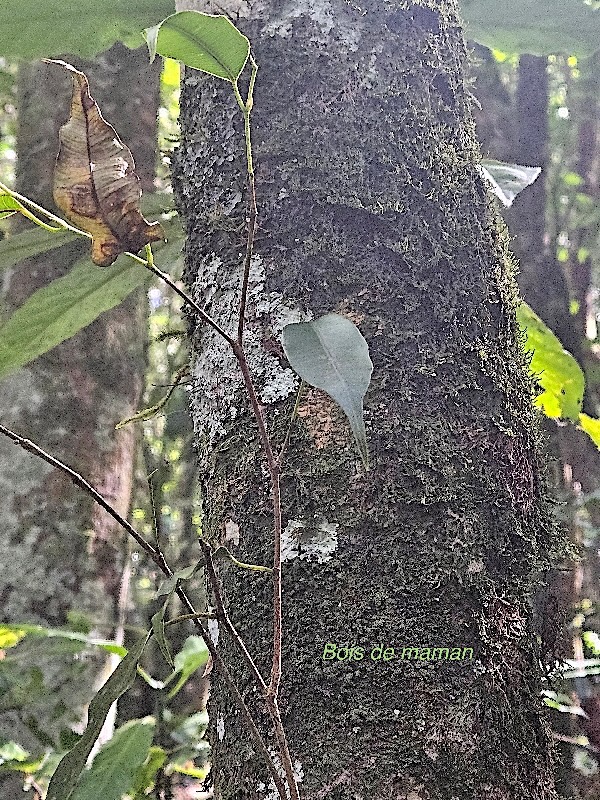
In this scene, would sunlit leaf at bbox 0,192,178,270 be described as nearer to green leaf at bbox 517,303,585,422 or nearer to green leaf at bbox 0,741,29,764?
green leaf at bbox 517,303,585,422

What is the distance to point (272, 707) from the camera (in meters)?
0.49

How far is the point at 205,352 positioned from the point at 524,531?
1.06 ft

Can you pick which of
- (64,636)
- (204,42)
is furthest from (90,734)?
(64,636)

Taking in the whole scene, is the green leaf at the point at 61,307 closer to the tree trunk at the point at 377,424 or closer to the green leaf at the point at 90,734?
the tree trunk at the point at 377,424

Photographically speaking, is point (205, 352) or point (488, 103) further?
point (488, 103)

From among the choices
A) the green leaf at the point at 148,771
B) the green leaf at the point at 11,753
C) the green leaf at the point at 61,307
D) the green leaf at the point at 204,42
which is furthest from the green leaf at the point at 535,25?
the green leaf at the point at 11,753

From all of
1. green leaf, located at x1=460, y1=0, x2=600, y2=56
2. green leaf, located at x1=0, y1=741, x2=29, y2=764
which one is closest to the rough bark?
green leaf, located at x1=0, y1=741, x2=29, y2=764

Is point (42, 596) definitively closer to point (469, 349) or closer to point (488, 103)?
point (469, 349)

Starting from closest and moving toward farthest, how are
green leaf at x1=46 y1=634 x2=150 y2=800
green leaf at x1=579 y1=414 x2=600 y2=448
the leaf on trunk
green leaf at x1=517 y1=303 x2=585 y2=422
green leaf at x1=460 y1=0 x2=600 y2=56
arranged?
the leaf on trunk < green leaf at x1=46 y1=634 x2=150 y2=800 < green leaf at x1=460 y1=0 x2=600 y2=56 < green leaf at x1=517 y1=303 x2=585 y2=422 < green leaf at x1=579 y1=414 x2=600 y2=448

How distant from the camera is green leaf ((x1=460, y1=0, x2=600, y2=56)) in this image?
1.12 metres

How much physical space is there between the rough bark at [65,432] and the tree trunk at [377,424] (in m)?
0.88

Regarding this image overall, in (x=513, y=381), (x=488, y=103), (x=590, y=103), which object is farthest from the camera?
(x=590, y=103)

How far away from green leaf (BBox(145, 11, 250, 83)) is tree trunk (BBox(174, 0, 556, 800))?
171 millimetres

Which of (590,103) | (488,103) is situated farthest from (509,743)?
(590,103)
